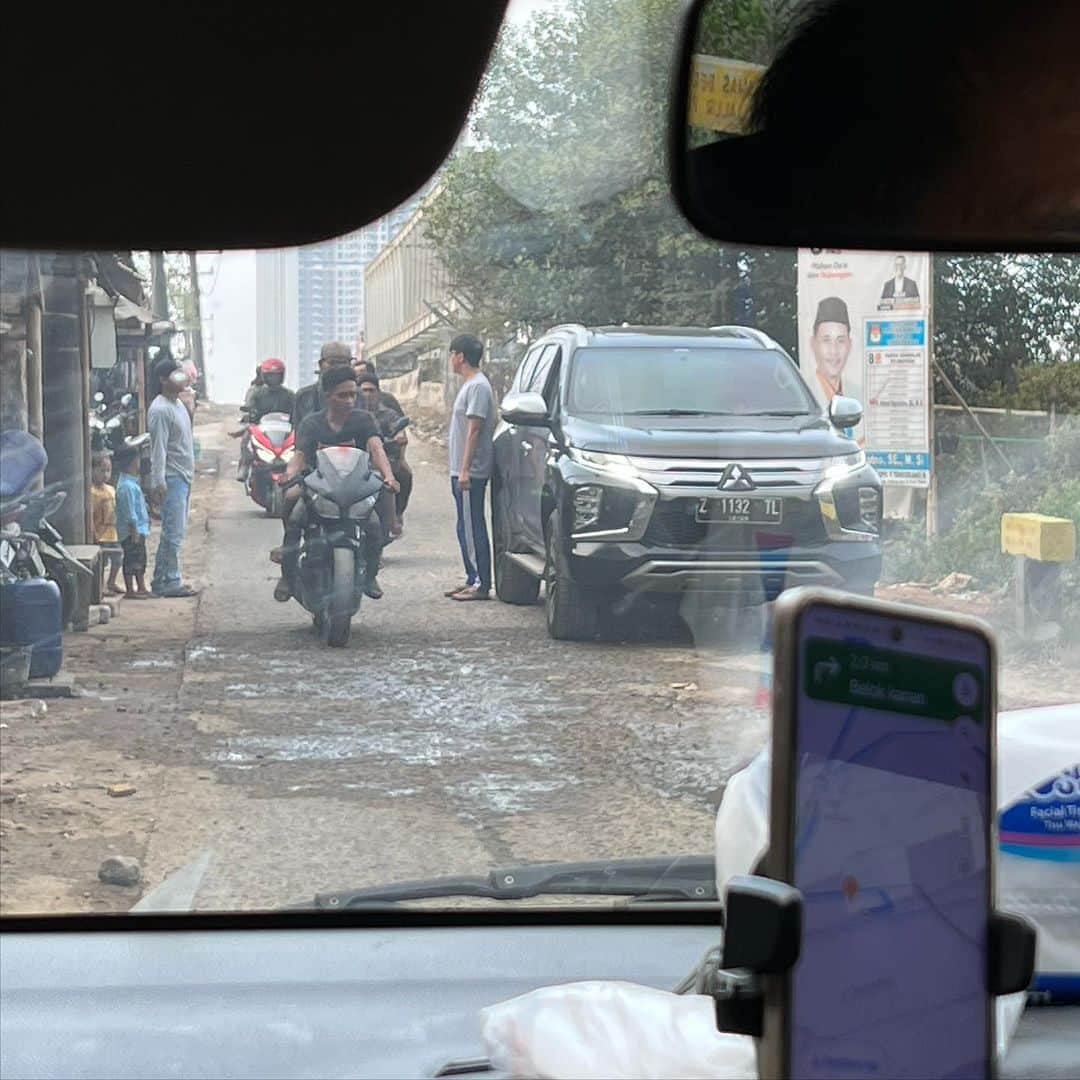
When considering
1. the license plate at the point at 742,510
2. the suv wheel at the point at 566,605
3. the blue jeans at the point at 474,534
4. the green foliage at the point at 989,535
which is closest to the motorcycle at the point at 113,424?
the blue jeans at the point at 474,534

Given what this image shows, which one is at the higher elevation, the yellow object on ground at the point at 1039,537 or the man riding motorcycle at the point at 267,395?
the man riding motorcycle at the point at 267,395

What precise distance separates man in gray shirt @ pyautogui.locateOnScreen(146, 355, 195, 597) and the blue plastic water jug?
7.7 inches

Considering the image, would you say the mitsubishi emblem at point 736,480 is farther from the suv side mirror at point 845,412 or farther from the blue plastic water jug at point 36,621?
the blue plastic water jug at point 36,621

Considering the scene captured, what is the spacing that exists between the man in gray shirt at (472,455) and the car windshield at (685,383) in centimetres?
18

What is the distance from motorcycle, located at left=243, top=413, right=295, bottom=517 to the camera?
3139 millimetres

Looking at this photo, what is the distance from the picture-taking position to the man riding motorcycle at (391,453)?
125 inches

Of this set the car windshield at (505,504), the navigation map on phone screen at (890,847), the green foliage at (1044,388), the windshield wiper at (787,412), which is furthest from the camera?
the green foliage at (1044,388)

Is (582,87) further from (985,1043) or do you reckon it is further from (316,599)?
(985,1043)

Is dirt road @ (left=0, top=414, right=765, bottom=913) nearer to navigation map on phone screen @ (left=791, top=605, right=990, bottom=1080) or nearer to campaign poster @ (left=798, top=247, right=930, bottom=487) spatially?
Answer: campaign poster @ (left=798, top=247, right=930, bottom=487)

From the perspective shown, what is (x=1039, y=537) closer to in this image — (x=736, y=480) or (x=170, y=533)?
(x=736, y=480)

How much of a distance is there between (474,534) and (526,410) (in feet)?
0.74

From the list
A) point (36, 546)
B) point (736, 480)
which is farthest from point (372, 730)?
point (736, 480)

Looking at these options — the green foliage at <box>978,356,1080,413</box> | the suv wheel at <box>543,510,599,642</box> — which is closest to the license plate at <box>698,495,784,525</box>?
the suv wheel at <box>543,510,599,642</box>

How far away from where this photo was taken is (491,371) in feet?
10.5
